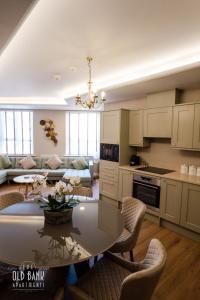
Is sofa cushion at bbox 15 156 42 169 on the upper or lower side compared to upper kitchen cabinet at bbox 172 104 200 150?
lower

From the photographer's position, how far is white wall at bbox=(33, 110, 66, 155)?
21.5 ft

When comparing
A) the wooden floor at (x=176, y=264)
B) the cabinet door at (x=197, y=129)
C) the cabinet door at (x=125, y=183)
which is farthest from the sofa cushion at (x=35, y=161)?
the cabinet door at (x=197, y=129)

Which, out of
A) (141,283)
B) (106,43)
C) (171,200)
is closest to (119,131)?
(171,200)

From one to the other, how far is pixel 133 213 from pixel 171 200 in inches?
45.9

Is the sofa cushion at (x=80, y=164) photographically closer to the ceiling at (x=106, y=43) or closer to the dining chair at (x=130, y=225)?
the ceiling at (x=106, y=43)

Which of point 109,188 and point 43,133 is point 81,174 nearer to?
point 109,188

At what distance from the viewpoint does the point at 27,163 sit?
5.84m

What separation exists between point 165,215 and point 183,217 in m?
0.31

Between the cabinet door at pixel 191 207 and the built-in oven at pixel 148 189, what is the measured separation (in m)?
0.45

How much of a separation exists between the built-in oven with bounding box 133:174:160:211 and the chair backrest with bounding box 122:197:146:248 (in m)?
1.16

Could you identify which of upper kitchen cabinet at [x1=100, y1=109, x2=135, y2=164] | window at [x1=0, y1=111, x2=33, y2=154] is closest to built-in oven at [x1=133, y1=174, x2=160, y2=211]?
upper kitchen cabinet at [x1=100, y1=109, x2=135, y2=164]

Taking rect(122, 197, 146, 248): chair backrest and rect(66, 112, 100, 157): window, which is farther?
rect(66, 112, 100, 157): window

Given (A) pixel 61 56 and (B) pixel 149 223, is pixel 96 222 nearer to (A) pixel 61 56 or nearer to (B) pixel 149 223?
(B) pixel 149 223

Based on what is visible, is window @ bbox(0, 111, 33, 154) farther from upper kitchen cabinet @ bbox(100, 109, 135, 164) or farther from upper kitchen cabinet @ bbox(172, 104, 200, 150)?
upper kitchen cabinet @ bbox(172, 104, 200, 150)
